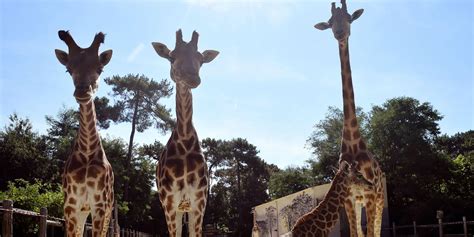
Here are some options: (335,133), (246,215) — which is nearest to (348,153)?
(335,133)

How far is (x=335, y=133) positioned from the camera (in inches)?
1612

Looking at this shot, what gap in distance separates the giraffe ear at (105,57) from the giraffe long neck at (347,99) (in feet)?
15.9

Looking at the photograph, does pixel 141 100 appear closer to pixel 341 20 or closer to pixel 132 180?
pixel 132 180

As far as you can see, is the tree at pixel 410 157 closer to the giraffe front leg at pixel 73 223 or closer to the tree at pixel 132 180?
the tree at pixel 132 180

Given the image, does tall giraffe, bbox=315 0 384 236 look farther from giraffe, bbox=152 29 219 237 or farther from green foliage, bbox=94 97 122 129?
green foliage, bbox=94 97 122 129

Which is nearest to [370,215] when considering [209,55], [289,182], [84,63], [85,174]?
[209,55]

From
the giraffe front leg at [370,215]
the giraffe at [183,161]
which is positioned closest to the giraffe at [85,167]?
the giraffe at [183,161]

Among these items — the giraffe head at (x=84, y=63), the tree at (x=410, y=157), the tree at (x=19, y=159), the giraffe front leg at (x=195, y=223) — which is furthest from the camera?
the tree at (x=19, y=159)

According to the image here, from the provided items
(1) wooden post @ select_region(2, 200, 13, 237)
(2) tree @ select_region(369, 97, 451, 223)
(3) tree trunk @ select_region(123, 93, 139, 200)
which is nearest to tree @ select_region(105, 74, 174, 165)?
(3) tree trunk @ select_region(123, 93, 139, 200)

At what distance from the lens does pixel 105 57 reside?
305 inches

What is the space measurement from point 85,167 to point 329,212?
4342mm

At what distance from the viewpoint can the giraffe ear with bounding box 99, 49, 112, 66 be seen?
769cm

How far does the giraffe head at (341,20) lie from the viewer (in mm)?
10190

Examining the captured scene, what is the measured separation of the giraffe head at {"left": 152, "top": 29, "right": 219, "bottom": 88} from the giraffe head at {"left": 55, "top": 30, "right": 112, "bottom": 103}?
90cm
